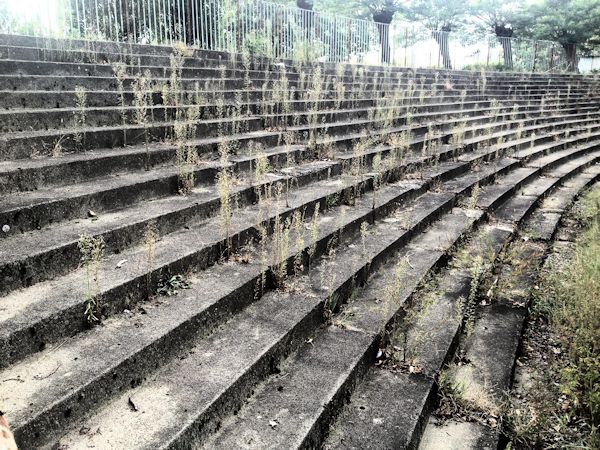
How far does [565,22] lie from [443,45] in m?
7.25

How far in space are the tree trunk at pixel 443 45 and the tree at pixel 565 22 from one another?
6.10m

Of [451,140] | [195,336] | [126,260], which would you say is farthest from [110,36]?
[195,336]

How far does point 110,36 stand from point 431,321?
32.6 feet

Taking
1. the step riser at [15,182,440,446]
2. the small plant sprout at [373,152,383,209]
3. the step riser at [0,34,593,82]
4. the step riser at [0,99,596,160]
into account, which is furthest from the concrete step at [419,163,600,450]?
the step riser at [0,34,593,82]

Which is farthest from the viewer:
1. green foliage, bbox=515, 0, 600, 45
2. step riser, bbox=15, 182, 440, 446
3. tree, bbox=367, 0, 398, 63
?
Result: green foliage, bbox=515, 0, 600, 45

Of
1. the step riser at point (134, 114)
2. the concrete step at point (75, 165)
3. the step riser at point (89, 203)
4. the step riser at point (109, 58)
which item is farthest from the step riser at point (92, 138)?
the step riser at point (109, 58)

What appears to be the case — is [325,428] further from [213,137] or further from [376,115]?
[376,115]

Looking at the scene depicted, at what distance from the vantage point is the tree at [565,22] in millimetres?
24938

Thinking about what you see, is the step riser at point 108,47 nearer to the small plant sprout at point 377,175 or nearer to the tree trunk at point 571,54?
the small plant sprout at point 377,175

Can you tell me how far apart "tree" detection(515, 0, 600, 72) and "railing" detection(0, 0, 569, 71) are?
5.47 meters

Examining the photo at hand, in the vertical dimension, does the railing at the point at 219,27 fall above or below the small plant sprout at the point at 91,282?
above

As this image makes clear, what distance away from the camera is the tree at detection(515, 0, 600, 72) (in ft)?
81.8

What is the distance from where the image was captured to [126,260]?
115 inches

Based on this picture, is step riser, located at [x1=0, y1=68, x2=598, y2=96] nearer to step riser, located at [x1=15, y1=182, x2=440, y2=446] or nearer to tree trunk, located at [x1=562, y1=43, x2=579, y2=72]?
step riser, located at [x1=15, y1=182, x2=440, y2=446]
